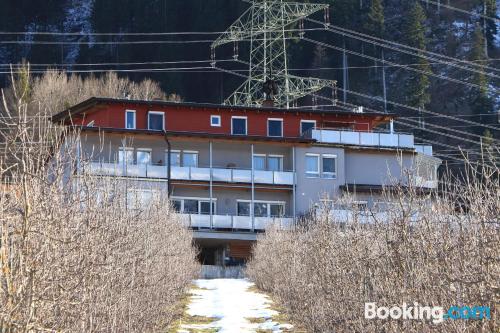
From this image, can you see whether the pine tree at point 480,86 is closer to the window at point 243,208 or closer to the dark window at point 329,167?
the dark window at point 329,167

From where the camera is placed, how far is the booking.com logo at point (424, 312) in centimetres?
1030

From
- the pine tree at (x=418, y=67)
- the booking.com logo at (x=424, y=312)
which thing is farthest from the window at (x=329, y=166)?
the booking.com logo at (x=424, y=312)

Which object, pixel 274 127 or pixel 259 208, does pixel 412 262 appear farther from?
pixel 274 127

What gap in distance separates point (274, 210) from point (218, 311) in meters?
28.2

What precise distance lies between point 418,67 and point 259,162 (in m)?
35.0

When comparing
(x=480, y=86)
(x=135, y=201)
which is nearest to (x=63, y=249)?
(x=135, y=201)

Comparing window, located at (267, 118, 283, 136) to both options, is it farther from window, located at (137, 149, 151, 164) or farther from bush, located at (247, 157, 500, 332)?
bush, located at (247, 157, 500, 332)

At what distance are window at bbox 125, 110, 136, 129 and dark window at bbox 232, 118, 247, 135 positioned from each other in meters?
6.37

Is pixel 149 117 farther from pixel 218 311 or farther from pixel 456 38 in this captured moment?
pixel 456 38

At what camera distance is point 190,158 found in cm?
5422

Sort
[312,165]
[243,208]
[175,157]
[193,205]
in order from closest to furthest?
[193,205], [175,157], [243,208], [312,165]

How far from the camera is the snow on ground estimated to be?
22.7 m

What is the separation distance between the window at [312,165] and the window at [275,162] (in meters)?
1.70

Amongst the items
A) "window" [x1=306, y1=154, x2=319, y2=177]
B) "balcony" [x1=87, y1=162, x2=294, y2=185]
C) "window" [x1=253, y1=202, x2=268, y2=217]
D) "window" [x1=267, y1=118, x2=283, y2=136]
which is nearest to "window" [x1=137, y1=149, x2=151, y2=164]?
"balcony" [x1=87, y1=162, x2=294, y2=185]
